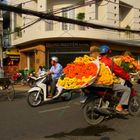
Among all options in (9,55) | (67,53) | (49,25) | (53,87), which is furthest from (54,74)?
(9,55)

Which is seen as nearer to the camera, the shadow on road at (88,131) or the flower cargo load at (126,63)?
the shadow on road at (88,131)

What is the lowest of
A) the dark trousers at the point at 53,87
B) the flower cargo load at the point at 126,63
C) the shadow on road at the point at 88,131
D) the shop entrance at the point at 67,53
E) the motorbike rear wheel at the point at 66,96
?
the shadow on road at the point at 88,131

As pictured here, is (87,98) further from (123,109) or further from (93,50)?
(93,50)

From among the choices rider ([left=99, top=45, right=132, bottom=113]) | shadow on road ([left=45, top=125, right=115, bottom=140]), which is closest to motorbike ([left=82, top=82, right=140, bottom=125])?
rider ([left=99, top=45, right=132, bottom=113])

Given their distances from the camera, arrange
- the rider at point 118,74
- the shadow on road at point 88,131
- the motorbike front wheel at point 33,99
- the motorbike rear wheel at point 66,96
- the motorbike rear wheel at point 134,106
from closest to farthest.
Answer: the shadow on road at point 88,131
the rider at point 118,74
the motorbike rear wheel at point 134,106
the motorbike front wheel at point 33,99
the motorbike rear wheel at point 66,96

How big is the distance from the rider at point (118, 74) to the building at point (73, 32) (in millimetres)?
20343

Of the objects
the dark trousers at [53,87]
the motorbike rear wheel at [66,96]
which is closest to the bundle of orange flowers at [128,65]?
the dark trousers at [53,87]

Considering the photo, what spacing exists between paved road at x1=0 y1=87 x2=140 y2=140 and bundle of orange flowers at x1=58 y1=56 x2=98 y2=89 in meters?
0.99

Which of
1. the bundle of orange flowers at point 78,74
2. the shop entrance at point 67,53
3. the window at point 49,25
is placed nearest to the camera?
the bundle of orange flowers at point 78,74

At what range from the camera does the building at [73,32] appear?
30.6 metres

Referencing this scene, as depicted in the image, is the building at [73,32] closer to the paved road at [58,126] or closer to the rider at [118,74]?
the paved road at [58,126]

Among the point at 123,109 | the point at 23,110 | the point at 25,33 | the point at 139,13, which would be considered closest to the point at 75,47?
the point at 25,33

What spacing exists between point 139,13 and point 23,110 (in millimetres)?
25599

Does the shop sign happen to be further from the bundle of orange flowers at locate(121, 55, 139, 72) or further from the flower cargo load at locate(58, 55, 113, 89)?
A: the flower cargo load at locate(58, 55, 113, 89)
